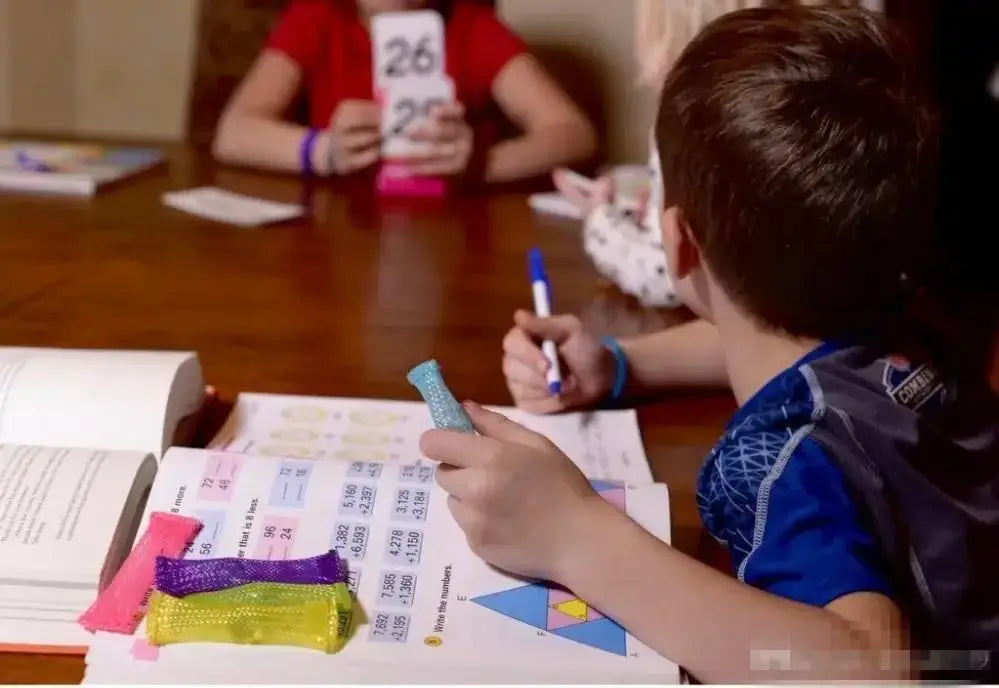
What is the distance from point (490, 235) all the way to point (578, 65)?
0.72 metres

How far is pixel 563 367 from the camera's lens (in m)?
0.90

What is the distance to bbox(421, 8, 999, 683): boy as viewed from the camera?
1.86ft

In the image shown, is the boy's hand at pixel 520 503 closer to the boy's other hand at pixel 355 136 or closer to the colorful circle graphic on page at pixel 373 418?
the colorful circle graphic on page at pixel 373 418

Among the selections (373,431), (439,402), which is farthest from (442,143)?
(439,402)

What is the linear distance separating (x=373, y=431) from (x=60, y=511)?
252mm

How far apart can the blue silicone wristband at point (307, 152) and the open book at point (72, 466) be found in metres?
0.87

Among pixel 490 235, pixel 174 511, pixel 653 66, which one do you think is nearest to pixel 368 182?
pixel 490 235

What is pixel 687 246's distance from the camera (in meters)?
0.75

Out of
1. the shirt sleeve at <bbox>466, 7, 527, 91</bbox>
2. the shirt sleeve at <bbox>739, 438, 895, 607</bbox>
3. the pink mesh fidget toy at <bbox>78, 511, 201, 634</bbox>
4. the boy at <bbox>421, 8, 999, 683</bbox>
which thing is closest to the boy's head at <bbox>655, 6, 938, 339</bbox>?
the boy at <bbox>421, 8, 999, 683</bbox>

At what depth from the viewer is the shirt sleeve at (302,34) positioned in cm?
182

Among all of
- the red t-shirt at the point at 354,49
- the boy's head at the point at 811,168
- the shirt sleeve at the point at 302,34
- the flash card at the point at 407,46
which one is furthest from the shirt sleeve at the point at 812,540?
the shirt sleeve at the point at 302,34

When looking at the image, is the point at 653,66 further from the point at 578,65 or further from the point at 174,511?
the point at 174,511

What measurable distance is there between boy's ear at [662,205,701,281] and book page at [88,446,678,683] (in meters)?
0.15

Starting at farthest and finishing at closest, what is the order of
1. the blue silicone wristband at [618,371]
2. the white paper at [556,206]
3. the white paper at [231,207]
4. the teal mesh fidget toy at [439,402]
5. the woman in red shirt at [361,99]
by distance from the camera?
the woman in red shirt at [361,99] < the white paper at [556,206] < the white paper at [231,207] < the blue silicone wristband at [618,371] < the teal mesh fidget toy at [439,402]
